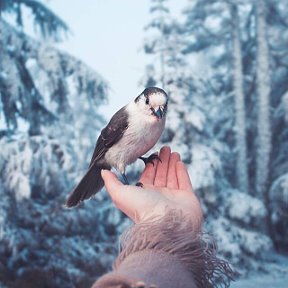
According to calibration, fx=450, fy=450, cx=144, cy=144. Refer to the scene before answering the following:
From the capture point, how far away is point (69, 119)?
9.56ft

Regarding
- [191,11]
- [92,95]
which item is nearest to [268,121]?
[191,11]

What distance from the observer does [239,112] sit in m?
3.02

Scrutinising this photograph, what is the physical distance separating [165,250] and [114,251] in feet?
6.66

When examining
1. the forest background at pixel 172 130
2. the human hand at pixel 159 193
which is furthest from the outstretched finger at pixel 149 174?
the forest background at pixel 172 130

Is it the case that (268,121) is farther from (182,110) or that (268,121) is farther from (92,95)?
(92,95)

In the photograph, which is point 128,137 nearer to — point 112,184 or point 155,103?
point 155,103

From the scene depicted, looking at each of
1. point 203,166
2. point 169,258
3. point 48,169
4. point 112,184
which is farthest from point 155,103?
point 203,166

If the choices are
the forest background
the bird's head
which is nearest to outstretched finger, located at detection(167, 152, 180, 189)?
the bird's head

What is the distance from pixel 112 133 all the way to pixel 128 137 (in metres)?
0.08

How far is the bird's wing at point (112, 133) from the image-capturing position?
1.37m

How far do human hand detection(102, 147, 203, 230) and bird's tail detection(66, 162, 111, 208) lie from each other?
26 centimetres

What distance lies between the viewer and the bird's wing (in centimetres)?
137

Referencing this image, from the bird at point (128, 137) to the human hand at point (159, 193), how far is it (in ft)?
0.25

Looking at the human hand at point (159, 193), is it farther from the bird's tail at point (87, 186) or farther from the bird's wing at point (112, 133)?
the bird's tail at point (87, 186)
